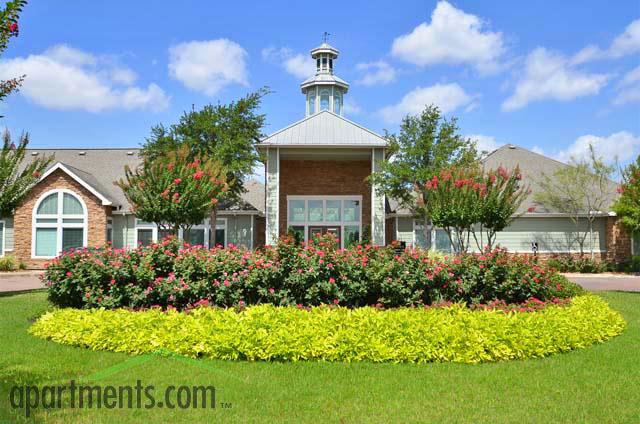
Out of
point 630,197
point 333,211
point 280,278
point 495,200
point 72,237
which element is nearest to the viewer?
point 280,278

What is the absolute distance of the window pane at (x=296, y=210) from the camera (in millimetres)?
23359

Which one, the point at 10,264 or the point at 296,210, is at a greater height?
the point at 296,210

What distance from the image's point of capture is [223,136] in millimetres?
22203

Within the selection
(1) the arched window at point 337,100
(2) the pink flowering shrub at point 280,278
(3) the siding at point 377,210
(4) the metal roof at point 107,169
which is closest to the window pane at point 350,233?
(3) the siding at point 377,210

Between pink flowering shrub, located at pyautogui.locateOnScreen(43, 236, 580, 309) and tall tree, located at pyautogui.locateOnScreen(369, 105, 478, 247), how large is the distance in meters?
9.57

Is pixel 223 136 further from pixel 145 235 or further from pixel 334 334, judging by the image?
pixel 334 334

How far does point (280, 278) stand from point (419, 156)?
486 inches

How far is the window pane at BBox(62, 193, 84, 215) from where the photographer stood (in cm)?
2619

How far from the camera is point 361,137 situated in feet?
66.1

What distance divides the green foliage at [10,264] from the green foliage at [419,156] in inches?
700

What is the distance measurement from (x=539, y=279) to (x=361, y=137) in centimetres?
1084

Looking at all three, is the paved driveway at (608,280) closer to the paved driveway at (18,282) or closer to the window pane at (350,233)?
the window pane at (350,233)

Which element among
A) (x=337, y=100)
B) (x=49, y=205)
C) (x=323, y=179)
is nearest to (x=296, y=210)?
(x=323, y=179)

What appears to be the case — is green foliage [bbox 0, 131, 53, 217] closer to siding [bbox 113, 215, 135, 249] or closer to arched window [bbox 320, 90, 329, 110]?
siding [bbox 113, 215, 135, 249]
